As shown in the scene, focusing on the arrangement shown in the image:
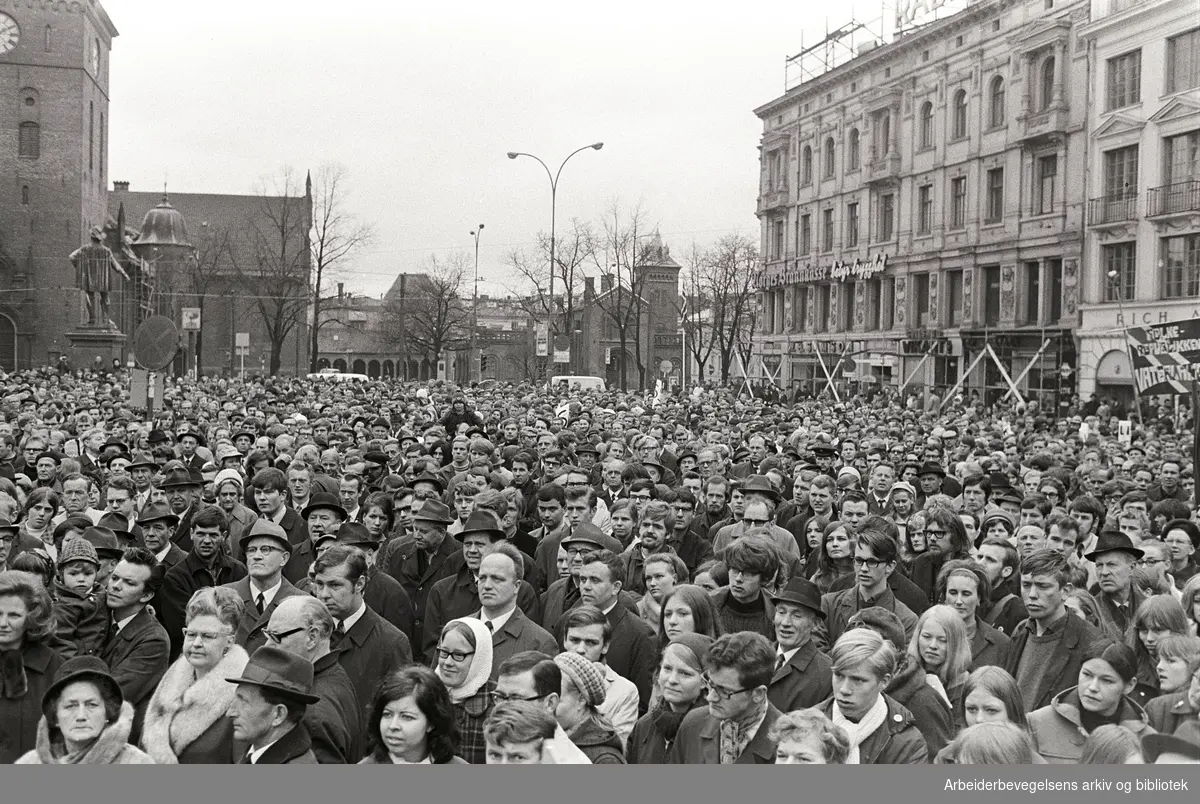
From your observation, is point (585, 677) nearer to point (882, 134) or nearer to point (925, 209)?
point (925, 209)

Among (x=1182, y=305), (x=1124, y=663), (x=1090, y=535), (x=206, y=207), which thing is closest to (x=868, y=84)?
(x=1182, y=305)

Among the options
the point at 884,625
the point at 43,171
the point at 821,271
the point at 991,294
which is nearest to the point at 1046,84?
the point at 991,294

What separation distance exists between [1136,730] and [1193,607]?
75.9 inches

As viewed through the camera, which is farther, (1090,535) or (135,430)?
(135,430)

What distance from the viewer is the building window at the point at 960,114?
49.0 metres

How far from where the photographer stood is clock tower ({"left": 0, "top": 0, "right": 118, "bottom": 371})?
67938mm

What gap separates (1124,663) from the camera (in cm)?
587

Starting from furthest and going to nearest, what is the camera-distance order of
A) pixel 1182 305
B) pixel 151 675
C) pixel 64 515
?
pixel 1182 305 < pixel 64 515 < pixel 151 675

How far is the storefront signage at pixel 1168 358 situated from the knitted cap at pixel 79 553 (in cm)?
1195

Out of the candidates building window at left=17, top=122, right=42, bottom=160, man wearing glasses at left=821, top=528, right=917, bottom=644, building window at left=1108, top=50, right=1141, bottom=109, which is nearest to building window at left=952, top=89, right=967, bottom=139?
building window at left=1108, top=50, right=1141, bottom=109

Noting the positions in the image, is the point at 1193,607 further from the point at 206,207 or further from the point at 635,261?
the point at 206,207

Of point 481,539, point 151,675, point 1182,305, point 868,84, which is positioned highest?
point 868,84

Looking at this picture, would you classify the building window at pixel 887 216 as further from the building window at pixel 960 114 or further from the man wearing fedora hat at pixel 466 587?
the man wearing fedora hat at pixel 466 587

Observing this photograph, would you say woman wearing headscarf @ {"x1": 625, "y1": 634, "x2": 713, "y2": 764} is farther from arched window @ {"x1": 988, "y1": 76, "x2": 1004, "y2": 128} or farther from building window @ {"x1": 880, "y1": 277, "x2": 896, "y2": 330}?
building window @ {"x1": 880, "y1": 277, "x2": 896, "y2": 330}
